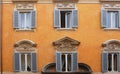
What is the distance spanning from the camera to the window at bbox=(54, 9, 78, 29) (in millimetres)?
31938

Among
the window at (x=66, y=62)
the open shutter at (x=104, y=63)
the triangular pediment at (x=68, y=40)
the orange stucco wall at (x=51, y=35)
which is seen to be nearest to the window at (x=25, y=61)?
the orange stucco wall at (x=51, y=35)

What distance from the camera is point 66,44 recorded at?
1254 inches

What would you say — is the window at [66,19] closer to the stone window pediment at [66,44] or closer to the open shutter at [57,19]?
the open shutter at [57,19]

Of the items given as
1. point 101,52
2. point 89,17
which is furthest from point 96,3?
point 101,52

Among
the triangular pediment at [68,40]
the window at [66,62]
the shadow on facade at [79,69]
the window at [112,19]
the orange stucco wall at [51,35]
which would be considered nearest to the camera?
the shadow on facade at [79,69]

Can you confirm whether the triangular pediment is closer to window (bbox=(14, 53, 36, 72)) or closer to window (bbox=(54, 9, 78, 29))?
window (bbox=(54, 9, 78, 29))

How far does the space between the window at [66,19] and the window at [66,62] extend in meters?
1.83

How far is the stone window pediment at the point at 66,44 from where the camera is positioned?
31781mm

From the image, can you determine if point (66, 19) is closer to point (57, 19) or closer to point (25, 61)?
point (57, 19)

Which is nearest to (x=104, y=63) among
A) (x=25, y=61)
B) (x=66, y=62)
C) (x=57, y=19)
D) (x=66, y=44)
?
(x=66, y=62)

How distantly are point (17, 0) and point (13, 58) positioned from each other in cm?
377

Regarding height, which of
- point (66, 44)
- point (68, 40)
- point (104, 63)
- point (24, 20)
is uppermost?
point (24, 20)

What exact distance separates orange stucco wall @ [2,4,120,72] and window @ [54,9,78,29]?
29cm

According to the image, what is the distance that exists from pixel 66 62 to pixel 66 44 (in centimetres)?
116
